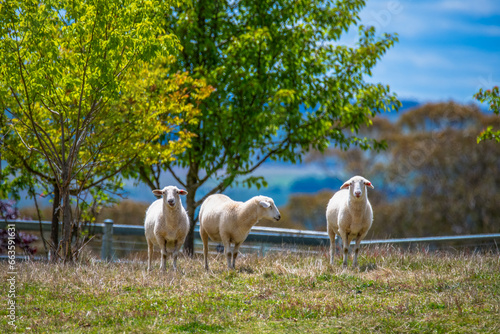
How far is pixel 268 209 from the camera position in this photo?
31.8 ft

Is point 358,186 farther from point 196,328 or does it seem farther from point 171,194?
point 196,328

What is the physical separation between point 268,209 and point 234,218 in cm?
66

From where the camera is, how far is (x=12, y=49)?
9.85 metres

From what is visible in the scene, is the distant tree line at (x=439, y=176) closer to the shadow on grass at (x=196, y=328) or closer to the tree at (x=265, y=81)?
the tree at (x=265, y=81)

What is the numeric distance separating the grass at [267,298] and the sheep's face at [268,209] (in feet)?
2.87

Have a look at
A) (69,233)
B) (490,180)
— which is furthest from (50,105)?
(490,180)

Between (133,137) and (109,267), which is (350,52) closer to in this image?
(133,137)

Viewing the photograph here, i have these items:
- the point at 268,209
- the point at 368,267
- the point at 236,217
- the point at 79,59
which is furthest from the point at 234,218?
the point at 79,59

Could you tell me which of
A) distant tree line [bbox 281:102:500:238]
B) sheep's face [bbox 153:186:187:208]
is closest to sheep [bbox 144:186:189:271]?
sheep's face [bbox 153:186:187:208]

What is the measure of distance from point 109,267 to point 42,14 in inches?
181

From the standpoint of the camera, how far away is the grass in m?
6.48

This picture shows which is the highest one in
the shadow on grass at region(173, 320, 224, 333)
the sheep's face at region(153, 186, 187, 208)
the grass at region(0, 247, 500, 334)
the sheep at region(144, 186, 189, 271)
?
the sheep's face at region(153, 186, 187, 208)

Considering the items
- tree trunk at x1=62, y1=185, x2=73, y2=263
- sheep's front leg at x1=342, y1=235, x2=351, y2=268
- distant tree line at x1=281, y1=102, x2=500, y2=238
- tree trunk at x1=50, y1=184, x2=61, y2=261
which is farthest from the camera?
distant tree line at x1=281, y1=102, x2=500, y2=238

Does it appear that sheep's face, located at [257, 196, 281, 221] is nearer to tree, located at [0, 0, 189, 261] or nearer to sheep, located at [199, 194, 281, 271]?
sheep, located at [199, 194, 281, 271]
